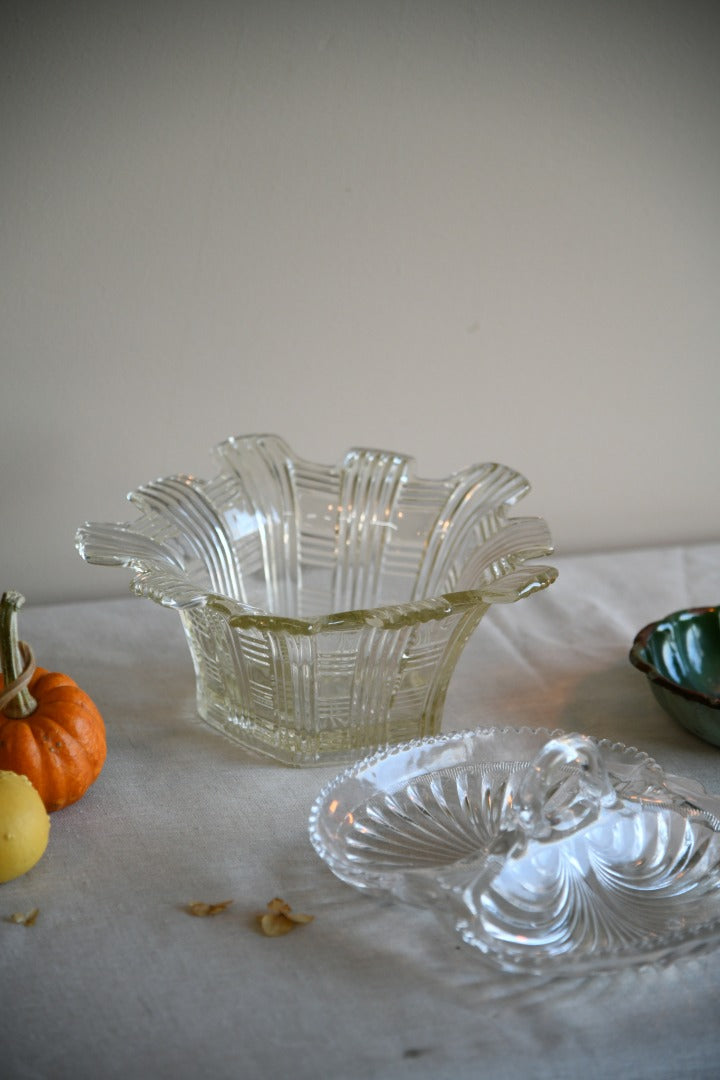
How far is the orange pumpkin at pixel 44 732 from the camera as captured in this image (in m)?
0.76

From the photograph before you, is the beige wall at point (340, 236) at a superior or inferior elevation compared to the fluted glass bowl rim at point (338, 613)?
superior

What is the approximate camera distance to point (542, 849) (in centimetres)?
70

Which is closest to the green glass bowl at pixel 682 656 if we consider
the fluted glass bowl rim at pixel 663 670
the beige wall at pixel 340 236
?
the fluted glass bowl rim at pixel 663 670

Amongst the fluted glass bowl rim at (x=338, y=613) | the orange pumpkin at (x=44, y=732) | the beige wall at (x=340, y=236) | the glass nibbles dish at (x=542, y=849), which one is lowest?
the glass nibbles dish at (x=542, y=849)

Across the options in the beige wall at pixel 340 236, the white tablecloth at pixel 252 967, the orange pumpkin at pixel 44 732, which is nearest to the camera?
the white tablecloth at pixel 252 967

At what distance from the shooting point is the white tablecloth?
580mm

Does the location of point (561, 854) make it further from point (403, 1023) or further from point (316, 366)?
point (316, 366)

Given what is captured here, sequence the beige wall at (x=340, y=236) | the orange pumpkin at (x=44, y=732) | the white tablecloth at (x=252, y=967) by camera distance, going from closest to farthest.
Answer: the white tablecloth at (x=252, y=967) < the orange pumpkin at (x=44, y=732) < the beige wall at (x=340, y=236)

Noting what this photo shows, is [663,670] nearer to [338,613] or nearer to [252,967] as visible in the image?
[338,613]

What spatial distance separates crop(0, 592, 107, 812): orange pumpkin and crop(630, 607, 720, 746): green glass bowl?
0.42 meters

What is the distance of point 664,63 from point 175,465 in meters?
0.67

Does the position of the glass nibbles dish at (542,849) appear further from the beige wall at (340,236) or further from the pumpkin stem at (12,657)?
the beige wall at (340,236)

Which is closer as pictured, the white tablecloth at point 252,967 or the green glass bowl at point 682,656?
the white tablecloth at point 252,967

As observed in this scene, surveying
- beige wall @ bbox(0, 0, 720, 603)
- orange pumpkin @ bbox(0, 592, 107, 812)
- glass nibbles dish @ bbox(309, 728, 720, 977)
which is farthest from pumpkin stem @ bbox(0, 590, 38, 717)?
beige wall @ bbox(0, 0, 720, 603)
